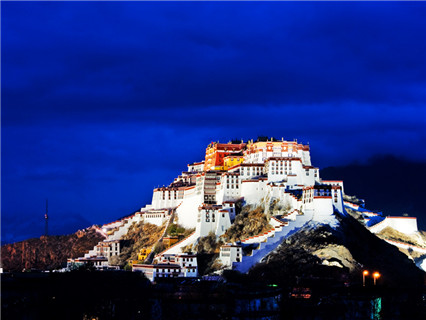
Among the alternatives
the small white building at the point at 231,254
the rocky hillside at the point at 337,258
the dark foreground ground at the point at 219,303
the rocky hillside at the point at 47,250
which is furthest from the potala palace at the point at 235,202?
the dark foreground ground at the point at 219,303

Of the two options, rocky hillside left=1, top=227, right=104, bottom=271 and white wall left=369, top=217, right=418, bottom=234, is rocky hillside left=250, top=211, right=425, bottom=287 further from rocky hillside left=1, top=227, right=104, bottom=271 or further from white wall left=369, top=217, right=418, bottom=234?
rocky hillside left=1, top=227, right=104, bottom=271

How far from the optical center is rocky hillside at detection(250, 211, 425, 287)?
61.2 metres

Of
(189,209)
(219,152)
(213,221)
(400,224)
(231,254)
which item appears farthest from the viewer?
(219,152)

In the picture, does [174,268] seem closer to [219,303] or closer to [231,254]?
[231,254]

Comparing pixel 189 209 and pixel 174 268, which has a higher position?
pixel 189 209

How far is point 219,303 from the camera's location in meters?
36.8

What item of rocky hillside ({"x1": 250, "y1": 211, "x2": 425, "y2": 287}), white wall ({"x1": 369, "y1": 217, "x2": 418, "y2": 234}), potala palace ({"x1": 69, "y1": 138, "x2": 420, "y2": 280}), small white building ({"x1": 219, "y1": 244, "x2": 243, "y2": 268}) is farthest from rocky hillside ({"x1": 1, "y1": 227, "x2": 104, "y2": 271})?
rocky hillside ({"x1": 250, "y1": 211, "x2": 425, "y2": 287})

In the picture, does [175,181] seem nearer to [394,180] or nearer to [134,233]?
[134,233]

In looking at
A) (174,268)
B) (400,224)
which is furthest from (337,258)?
(400,224)

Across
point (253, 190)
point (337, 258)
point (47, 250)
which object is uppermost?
point (253, 190)

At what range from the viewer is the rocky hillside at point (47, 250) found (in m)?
106

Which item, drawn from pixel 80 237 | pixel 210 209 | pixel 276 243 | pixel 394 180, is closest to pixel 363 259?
pixel 276 243

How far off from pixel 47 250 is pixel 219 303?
3156 inches

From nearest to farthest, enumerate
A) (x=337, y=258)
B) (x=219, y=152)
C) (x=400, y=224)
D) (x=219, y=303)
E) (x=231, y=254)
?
1. (x=219, y=303)
2. (x=337, y=258)
3. (x=231, y=254)
4. (x=400, y=224)
5. (x=219, y=152)
